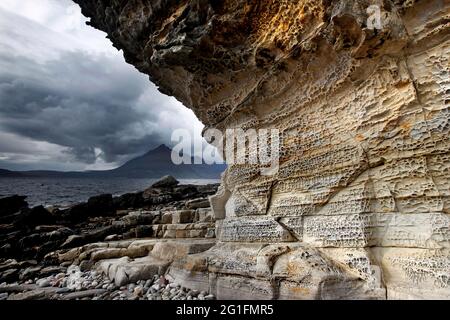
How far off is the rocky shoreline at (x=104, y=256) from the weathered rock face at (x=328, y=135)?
3.80 ft

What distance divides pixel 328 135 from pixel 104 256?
22.4 ft

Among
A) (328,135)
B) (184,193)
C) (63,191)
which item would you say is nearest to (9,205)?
(184,193)

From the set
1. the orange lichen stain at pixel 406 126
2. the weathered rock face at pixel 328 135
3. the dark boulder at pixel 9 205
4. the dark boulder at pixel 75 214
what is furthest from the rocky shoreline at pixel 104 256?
the dark boulder at pixel 9 205

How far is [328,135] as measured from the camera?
14.7 ft

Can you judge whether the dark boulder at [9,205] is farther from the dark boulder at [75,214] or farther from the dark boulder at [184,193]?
the dark boulder at [184,193]

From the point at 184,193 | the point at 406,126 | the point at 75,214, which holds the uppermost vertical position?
the point at 406,126

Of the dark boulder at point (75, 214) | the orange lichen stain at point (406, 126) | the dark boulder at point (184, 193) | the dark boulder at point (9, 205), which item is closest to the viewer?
the orange lichen stain at point (406, 126)

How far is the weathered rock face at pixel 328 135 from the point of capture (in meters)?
3.48

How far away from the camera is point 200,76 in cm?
598

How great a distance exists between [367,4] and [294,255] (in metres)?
3.72

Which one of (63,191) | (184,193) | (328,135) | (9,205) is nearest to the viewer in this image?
(328,135)

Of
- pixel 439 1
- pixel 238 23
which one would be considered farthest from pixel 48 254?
pixel 439 1

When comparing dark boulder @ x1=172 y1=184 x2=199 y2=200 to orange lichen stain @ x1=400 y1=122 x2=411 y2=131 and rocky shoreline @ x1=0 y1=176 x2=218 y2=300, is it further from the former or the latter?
orange lichen stain @ x1=400 y1=122 x2=411 y2=131

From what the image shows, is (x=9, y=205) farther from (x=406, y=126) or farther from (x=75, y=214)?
(x=406, y=126)
